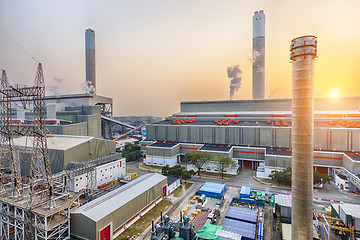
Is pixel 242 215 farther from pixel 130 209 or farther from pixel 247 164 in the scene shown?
pixel 247 164

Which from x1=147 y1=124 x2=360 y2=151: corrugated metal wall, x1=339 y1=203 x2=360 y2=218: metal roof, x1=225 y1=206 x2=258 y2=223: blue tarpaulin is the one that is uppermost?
x1=147 y1=124 x2=360 y2=151: corrugated metal wall

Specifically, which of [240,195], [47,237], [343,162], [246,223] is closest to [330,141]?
[343,162]

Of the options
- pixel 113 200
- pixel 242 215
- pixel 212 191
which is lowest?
pixel 242 215

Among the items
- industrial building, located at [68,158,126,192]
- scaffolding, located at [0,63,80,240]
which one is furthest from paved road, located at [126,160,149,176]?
scaffolding, located at [0,63,80,240]

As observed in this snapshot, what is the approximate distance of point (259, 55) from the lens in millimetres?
95750

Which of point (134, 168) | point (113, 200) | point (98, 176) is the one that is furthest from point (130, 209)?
point (134, 168)

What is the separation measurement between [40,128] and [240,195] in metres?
31.3

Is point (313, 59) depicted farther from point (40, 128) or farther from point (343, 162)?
point (343, 162)

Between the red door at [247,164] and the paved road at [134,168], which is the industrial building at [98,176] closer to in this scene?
the paved road at [134,168]

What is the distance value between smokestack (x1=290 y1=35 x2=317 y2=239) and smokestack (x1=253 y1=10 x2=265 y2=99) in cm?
8315

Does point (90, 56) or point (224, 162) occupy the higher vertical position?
point (90, 56)

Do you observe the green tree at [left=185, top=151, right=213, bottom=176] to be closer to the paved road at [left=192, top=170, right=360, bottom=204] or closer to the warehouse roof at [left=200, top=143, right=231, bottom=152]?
the paved road at [left=192, top=170, right=360, bottom=204]

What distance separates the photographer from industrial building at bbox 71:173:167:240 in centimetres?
2048

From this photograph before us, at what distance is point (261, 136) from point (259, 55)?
197 feet
